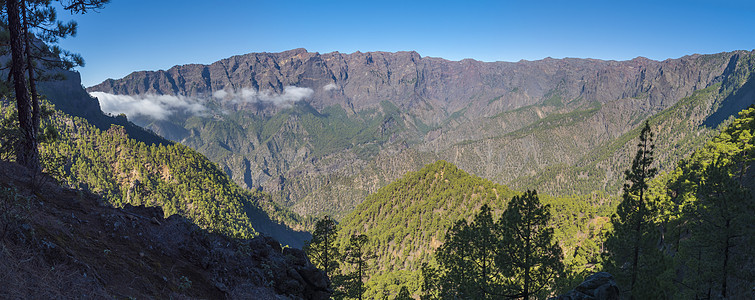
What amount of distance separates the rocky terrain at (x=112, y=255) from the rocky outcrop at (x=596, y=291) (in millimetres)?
17301

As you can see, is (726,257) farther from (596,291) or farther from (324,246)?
(324,246)

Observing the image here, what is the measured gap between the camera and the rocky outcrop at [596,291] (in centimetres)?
2039

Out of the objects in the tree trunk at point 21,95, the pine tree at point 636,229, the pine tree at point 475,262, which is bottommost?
the pine tree at point 475,262

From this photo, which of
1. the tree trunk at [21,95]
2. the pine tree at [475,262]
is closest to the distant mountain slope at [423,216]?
the pine tree at [475,262]

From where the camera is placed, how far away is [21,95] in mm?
20438

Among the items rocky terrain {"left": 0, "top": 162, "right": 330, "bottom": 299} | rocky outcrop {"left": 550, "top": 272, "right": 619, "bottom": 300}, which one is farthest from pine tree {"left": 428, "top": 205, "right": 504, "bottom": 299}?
rocky terrain {"left": 0, "top": 162, "right": 330, "bottom": 299}

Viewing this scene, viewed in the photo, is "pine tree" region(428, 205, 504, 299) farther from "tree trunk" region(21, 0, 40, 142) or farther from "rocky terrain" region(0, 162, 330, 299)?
"tree trunk" region(21, 0, 40, 142)

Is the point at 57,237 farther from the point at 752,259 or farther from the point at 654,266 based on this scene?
the point at 752,259

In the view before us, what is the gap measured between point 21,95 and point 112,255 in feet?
47.1

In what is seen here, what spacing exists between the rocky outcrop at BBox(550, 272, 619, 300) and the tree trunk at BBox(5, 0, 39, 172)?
32190mm

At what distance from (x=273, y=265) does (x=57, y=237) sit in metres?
13.3

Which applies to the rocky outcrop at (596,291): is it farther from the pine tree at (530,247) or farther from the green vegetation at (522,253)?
the pine tree at (530,247)

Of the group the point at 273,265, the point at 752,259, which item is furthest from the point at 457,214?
the point at 273,265

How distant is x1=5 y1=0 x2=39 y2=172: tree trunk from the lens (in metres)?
19.4
